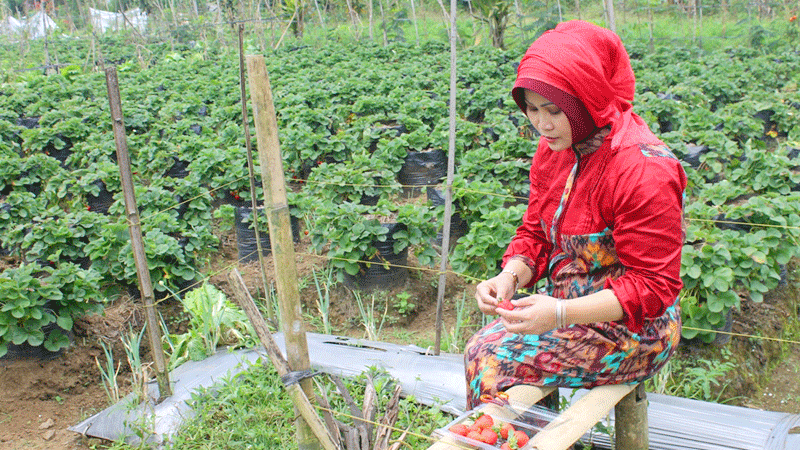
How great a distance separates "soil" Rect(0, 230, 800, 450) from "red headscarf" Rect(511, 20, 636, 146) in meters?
1.87

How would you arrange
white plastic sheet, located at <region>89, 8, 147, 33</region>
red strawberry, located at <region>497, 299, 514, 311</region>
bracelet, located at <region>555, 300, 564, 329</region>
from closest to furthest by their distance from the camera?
bracelet, located at <region>555, 300, 564, 329</region>
red strawberry, located at <region>497, 299, 514, 311</region>
white plastic sheet, located at <region>89, 8, 147, 33</region>

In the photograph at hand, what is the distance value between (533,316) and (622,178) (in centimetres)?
44

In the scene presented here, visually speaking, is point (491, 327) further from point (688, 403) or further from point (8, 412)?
point (8, 412)

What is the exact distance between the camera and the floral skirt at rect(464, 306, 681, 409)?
74.7 inches

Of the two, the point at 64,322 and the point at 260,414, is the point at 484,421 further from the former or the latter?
the point at 64,322

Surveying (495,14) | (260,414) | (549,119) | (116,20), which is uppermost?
(116,20)

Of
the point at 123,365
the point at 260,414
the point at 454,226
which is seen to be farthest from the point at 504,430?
the point at 454,226

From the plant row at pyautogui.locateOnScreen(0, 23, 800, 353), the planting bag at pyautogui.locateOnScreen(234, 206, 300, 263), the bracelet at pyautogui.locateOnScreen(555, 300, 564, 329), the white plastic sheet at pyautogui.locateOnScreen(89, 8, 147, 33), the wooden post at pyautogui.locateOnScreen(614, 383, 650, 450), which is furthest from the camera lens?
the white plastic sheet at pyautogui.locateOnScreen(89, 8, 147, 33)

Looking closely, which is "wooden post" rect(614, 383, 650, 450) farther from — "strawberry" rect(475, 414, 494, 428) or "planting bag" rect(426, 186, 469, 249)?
"planting bag" rect(426, 186, 469, 249)

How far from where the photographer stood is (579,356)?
6.23 ft

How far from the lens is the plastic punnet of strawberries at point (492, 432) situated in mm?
1665

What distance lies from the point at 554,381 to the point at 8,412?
8.79ft

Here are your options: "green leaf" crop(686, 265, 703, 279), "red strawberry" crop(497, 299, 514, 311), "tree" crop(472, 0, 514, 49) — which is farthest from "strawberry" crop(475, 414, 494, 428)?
"tree" crop(472, 0, 514, 49)

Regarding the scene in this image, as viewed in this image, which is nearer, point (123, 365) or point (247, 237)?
point (123, 365)
